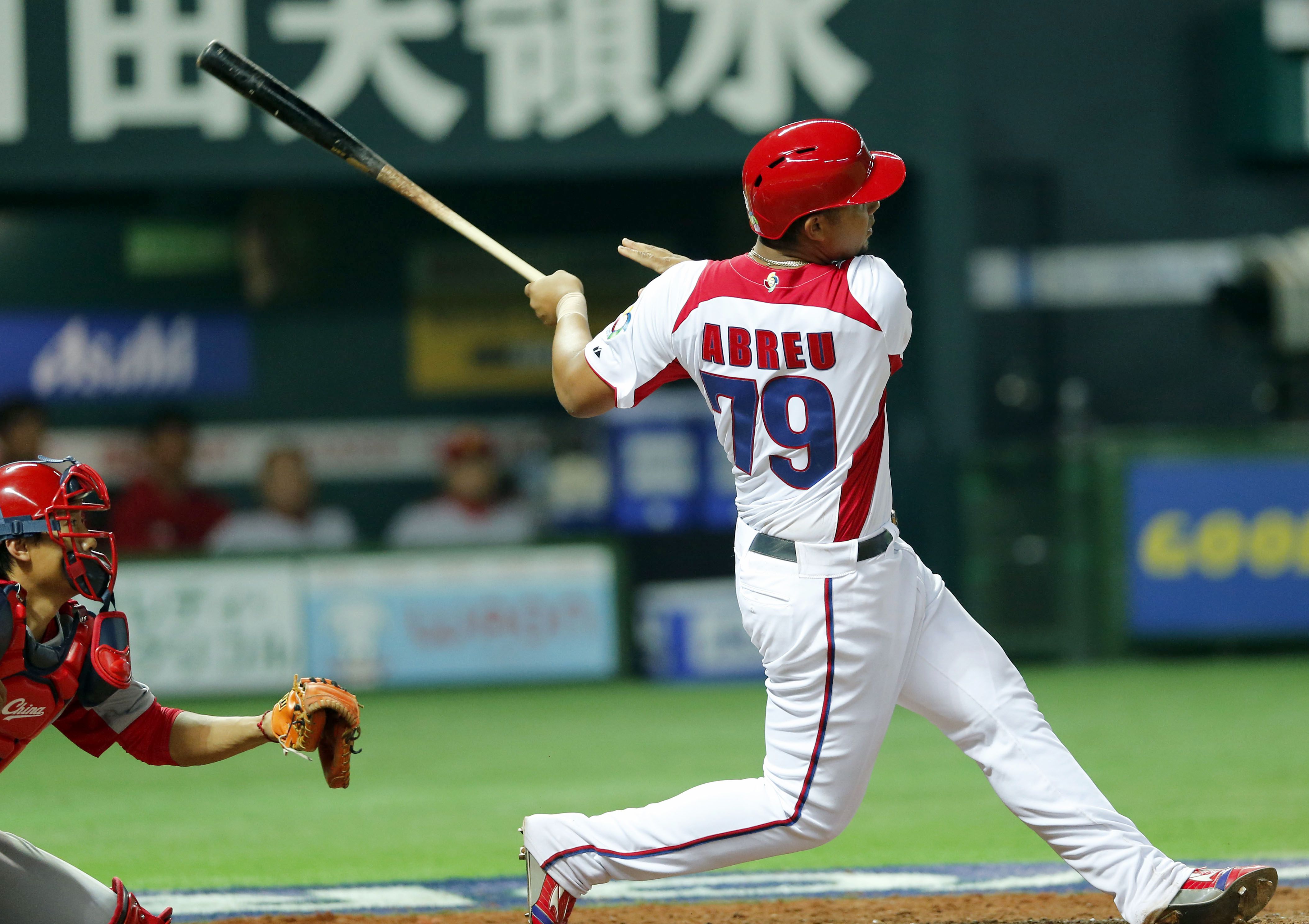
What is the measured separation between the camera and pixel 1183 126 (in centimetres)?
1239

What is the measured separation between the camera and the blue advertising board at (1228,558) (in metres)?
9.56

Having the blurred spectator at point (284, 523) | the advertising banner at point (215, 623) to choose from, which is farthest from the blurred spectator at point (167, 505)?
the advertising banner at point (215, 623)

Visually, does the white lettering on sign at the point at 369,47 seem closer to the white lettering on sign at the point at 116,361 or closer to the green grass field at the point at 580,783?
the white lettering on sign at the point at 116,361

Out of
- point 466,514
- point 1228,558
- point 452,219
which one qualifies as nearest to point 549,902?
point 452,219

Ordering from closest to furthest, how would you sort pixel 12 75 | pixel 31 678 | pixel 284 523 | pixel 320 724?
pixel 31 678 → pixel 320 724 → pixel 12 75 → pixel 284 523

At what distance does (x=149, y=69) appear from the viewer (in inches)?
344

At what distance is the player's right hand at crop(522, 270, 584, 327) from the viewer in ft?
12.6

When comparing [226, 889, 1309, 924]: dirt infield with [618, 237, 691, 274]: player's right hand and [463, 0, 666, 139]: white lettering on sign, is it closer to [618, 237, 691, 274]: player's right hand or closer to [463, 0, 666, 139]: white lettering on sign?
[618, 237, 691, 274]: player's right hand

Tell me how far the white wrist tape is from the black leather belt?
648mm

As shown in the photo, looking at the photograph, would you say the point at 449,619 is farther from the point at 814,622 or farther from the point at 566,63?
the point at 814,622

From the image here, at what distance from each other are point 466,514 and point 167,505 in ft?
5.53

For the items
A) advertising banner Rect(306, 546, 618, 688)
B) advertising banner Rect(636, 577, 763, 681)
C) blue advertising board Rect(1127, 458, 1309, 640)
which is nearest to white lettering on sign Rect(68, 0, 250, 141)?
advertising banner Rect(306, 546, 618, 688)

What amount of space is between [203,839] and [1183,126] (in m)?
9.45

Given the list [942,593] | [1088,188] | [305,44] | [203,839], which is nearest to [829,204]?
[942,593]
